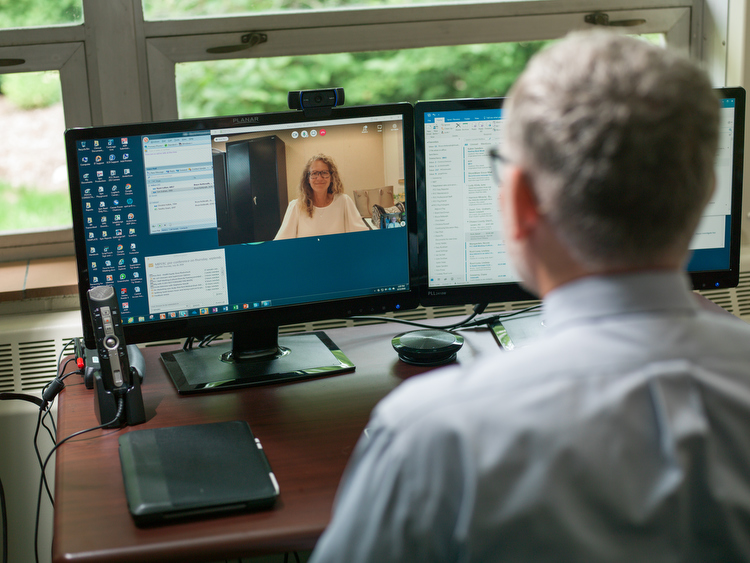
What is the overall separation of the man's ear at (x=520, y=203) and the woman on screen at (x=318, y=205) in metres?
0.69

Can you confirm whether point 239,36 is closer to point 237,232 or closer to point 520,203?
point 237,232

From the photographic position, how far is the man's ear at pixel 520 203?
0.61 metres

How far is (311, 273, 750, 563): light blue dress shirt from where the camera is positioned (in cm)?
54

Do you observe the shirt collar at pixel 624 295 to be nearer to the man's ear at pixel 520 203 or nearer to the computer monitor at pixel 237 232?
the man's ear at pixel 520 203

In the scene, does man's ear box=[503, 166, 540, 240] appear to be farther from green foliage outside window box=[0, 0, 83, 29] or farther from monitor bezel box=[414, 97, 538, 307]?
green foliage outside window box=[0, 0, 83, 29]

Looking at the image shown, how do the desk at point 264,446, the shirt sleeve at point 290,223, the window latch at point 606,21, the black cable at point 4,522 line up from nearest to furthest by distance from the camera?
the desk at point 264,446
the shirt sleeve at point 290,223
the black cable at point 4,522
the window latch at point 606,21

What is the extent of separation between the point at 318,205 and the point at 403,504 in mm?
805

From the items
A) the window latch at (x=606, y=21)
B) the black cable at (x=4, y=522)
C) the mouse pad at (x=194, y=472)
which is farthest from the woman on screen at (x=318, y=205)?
the window latch at (x=606, y=21)

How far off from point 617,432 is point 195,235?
2.91 ft

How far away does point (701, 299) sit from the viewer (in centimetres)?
164

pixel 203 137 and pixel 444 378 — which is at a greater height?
pixel 203 137

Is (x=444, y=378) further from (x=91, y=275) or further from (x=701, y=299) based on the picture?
(x=701, y=299)

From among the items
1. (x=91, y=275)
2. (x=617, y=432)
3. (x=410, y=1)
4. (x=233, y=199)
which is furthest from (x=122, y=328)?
(x=410, y=1)

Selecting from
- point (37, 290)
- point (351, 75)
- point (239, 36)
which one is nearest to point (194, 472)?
point (37, 290)
